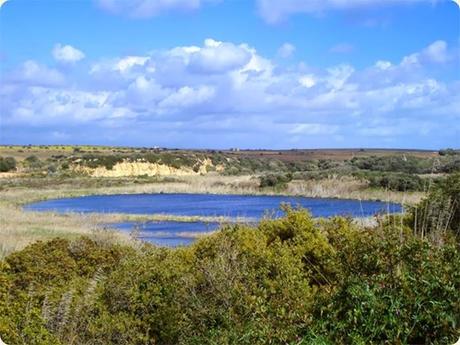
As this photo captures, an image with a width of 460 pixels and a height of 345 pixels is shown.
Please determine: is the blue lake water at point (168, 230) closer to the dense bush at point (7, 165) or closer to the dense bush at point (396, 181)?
the dense bush at point (396, 181)

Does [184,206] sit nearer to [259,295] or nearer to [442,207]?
[442,207]

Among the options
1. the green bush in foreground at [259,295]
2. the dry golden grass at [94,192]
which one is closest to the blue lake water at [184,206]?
the dry golden grass at [94,192]

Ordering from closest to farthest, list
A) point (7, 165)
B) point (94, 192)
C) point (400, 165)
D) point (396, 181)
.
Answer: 1. point (396, 181)
2. point (94, 192)
3. point (400, 165)
4. point (7, 165)

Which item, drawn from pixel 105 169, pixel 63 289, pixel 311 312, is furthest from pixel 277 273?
pixel 105 169

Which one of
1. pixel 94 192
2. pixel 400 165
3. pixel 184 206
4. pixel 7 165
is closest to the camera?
pixel 184 206

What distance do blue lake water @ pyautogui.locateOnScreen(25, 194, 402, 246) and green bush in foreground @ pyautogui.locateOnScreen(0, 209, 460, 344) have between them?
1371cm

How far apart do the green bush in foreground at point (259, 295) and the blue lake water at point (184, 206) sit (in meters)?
13.7

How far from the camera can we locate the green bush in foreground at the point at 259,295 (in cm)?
508

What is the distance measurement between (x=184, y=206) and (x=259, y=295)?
107 feet

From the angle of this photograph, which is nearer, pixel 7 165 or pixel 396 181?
pixel 396 181

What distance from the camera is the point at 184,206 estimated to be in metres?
38.6

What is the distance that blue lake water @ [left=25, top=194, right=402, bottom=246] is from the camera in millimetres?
26438

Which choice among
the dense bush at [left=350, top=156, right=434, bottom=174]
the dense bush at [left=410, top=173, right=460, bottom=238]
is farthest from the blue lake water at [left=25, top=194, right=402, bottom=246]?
the dense bush at [left=410, top=173, right=460, bottom=238]

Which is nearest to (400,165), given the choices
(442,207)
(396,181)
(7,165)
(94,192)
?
(396,181)
